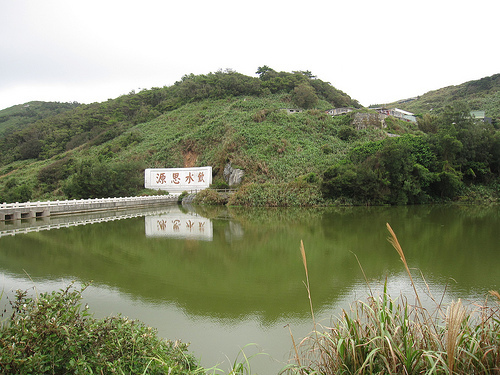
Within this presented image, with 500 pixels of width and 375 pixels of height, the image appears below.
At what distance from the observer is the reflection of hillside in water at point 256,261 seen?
20.0ft

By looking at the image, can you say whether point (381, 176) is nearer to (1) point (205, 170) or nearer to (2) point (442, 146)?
(2) point (442, 146)

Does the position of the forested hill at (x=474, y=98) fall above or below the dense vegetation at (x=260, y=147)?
above

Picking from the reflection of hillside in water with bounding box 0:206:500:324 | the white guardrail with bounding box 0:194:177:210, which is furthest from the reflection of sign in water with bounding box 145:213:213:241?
the white guardrail with bounding box 0:194:177:210

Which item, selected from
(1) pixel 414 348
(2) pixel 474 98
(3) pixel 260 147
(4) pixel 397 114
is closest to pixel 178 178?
(3) pixel 260 147

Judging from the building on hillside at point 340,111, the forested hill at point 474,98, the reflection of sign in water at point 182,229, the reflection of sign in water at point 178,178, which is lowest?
the reflection of sign in water at point 182,229

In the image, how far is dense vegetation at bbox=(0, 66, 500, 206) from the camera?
2288 centimetres

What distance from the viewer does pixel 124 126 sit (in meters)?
47.9

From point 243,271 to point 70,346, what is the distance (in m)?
5.28

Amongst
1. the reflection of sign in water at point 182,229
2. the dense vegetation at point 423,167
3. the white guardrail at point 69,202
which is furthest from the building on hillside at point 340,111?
the reflection of sign in water at point 182,229

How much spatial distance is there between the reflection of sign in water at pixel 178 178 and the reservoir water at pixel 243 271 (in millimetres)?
17571

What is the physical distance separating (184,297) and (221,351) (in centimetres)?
216

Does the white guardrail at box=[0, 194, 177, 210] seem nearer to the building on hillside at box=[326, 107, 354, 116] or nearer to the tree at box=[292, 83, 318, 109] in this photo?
the tree at box=[292, 83, 318, 109]

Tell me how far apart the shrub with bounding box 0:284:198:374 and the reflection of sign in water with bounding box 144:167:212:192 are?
2847 centimetres

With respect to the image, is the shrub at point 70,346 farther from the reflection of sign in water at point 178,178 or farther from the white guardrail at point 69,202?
the reflection of sign in water at point 178,178
